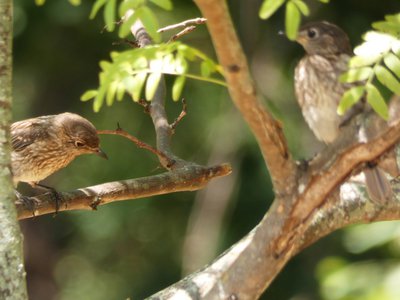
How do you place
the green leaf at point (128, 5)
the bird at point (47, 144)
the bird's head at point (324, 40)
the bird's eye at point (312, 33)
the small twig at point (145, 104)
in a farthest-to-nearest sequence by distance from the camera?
the bird at point (47, 144)
the bird's eye at point (312, 33)
the bird's head at point (324, 40)
the small twig at point (145, 104)
the green leaf at point (128, 5)

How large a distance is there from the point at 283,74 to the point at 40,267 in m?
3.29

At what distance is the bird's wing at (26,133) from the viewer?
20.1ft

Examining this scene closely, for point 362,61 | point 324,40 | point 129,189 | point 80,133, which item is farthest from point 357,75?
point 80,133

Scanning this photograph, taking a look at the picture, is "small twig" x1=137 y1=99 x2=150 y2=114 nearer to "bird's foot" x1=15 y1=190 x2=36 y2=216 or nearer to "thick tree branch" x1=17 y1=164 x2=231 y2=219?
"thick tree branch" x1=17 y1=164 x2=231 y2=219

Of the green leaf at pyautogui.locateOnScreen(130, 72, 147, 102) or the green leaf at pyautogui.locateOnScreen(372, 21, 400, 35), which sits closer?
the green leaf at pyautogui.locateOnScreen(130, 72, 147, 102)

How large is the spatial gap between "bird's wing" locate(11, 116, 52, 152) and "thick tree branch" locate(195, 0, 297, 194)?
3316mm

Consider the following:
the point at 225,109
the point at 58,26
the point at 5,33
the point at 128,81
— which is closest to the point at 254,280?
the point at 128,81

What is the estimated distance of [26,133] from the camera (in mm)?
6238

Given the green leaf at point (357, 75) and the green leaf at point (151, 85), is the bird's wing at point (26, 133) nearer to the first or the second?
the green leaf at point (151, 85)

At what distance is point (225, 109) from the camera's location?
335 inches

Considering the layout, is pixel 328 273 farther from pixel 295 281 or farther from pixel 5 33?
pixel 5 33

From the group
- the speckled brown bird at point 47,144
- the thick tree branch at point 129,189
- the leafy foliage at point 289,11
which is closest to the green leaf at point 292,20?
the leafy foliage at point 289,11

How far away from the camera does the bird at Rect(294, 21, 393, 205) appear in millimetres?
4969

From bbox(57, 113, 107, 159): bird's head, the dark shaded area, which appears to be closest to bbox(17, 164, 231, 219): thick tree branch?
bbox(57, 113, 107, 159): bird's head
